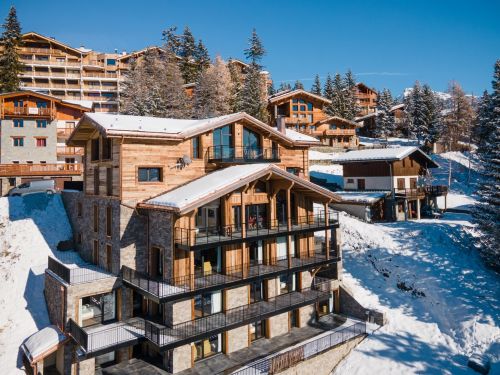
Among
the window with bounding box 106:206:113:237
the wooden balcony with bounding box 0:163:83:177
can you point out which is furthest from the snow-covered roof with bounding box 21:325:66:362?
the wooden balcony with bounding box 0:163:83:177

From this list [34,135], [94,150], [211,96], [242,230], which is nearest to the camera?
[242,230]

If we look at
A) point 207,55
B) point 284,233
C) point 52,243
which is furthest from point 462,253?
point 207,55

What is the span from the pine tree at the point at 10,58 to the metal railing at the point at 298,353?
55703mm

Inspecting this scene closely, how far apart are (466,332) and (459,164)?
49.8 m

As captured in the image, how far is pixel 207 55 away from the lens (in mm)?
81188

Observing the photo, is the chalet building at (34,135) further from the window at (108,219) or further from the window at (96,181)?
the window at (108,219)

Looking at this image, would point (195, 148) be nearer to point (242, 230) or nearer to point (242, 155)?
point (242, 155)

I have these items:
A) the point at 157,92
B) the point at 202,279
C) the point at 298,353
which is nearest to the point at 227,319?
the point at 202,279

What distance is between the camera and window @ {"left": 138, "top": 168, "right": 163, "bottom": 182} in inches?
868

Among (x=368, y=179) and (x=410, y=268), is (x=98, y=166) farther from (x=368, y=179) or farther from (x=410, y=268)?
(x=368, y=179)

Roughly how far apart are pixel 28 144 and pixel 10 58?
2322 centimetres

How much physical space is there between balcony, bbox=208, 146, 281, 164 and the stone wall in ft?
36.8

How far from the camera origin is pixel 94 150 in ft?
85.4

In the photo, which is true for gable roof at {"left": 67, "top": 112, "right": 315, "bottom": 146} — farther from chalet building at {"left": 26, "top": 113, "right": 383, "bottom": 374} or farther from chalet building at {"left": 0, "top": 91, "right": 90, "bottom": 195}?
chalet building at {"left": 0, "top": 91, "right": 90, "bottom": 195}
